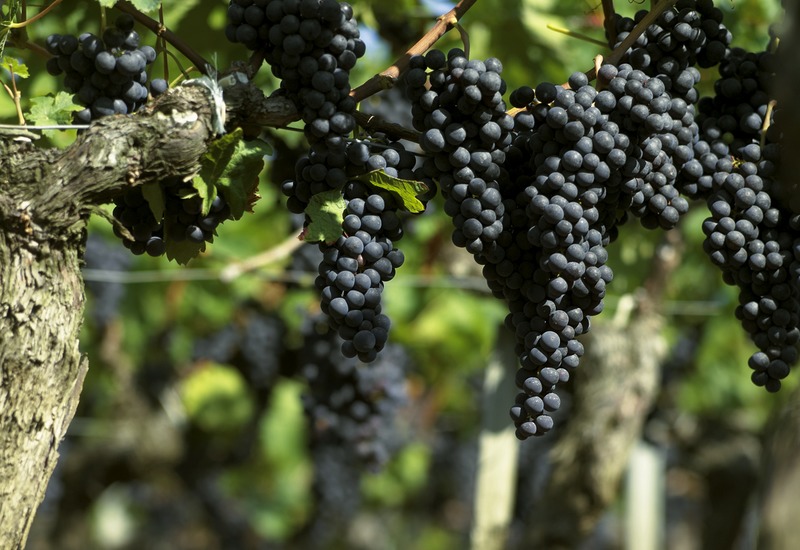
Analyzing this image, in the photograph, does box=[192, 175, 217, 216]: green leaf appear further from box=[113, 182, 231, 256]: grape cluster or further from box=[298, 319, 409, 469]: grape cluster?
box=[298, 319, 409, 469]: grape cluster

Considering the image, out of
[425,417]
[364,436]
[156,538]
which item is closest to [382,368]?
[364,436]

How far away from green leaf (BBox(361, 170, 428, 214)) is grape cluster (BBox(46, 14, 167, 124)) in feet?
1.39

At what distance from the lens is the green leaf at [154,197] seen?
1.50m

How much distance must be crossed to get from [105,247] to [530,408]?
4.19 meters

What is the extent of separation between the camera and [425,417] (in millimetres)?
7773

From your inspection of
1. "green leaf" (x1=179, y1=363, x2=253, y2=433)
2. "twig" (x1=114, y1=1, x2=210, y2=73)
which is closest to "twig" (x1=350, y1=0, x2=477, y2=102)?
"twig" (x1=114, y1=1, x2=210, y2=73)

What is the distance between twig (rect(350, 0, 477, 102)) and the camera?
161cm

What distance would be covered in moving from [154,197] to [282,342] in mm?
3818

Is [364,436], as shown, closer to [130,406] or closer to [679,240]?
[679,240]

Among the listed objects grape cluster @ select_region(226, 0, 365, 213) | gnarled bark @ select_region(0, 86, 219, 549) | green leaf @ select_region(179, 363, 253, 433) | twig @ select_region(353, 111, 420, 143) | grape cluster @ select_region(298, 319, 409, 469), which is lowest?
green leaf @ select_region(179, 363, 253, 433)

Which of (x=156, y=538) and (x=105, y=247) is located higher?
(x=105, y=247)

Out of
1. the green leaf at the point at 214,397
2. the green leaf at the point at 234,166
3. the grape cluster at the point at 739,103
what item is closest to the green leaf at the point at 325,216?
the green leaf at the point at 234,166

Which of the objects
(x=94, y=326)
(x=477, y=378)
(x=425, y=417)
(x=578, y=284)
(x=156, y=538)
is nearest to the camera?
(x=578, y=284)

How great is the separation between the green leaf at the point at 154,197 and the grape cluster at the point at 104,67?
0.16 m
